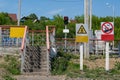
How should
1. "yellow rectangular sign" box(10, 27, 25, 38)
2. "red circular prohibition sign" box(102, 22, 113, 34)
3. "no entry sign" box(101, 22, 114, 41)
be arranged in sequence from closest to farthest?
1. "no entry sign" box(101, 22, 114, 41)
2. "red circular prohibition sign" box(102, 22, 113, 34)
3. "yellow rectangular sign" box(10, 27, 25, 38)

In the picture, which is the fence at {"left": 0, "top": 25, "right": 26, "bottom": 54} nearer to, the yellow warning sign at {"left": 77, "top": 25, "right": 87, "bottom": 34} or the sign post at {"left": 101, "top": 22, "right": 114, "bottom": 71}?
the yellow warning sign at {"left": 77, "top": 25, "right": 87, "bottom": 34}

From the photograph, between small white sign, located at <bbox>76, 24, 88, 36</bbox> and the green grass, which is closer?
the green grass

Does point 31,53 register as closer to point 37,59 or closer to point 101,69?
point 37,59

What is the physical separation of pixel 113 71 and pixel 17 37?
6.85 meters

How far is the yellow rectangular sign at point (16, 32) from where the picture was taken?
2410 cm

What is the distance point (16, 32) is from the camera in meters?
24.4

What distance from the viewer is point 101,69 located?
20.6 metres

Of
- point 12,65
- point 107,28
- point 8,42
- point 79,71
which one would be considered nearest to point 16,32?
point 8,42

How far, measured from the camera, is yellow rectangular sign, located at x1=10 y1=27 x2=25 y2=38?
79.1 feet

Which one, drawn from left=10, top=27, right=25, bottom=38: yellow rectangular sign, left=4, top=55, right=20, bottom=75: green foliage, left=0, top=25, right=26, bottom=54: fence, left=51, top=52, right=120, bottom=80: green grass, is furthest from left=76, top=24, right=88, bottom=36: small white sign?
left=0, top=25, right=26, bottom=54: fence

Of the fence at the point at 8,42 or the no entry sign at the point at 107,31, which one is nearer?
the no entry sign at the point at 107,31

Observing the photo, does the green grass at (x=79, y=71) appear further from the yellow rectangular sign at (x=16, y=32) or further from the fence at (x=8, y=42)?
the fence at (x=8, y=42)

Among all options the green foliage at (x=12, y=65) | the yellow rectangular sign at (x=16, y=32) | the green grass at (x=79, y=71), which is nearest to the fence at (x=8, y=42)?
the yellow rectangular sign at (x=16, y=32)

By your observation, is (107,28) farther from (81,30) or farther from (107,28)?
(81,30)
